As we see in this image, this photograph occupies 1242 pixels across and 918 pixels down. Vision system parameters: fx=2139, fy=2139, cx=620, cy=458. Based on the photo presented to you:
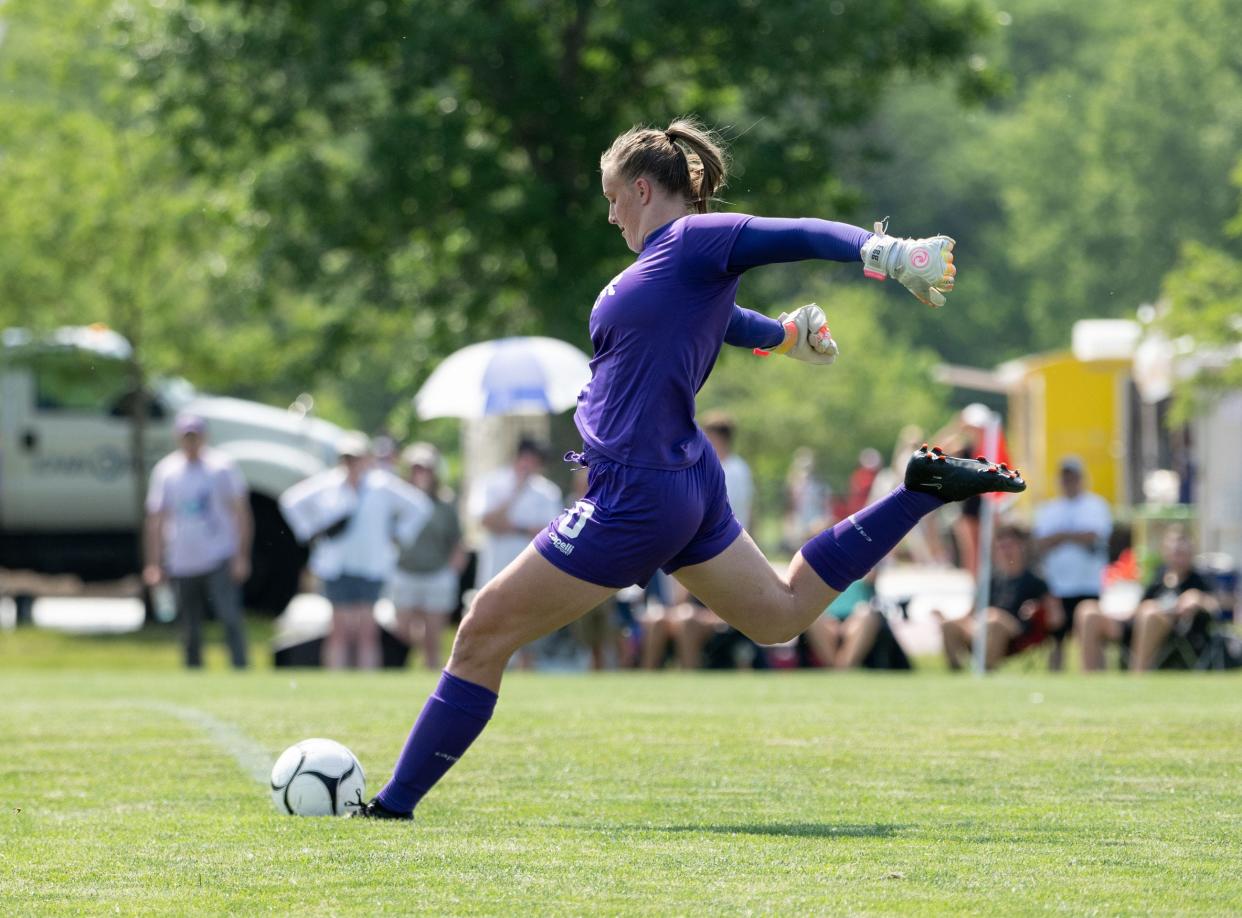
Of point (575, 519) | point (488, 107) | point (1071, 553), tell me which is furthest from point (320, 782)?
point (488, 107)

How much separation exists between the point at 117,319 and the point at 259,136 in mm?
3941

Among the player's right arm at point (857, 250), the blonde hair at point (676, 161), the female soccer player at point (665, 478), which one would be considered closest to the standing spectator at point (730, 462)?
the female soccer player at point (665, 478)

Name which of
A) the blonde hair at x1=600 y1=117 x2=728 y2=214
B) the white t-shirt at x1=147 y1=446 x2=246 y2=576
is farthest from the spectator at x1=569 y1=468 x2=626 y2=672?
the blonde hair at x1=600 y1=117 x2=728 y2=214

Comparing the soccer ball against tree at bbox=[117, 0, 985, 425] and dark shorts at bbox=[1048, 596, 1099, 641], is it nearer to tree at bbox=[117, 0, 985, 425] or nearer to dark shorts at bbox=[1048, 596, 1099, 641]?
dark shorts at bbox=[1048, 596, 1099, 641]

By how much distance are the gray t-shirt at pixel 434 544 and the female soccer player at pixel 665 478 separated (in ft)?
36.1

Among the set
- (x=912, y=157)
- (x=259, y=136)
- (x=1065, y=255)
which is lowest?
(x=259, y=136)

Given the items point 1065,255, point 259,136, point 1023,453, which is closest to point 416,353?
point 259,136

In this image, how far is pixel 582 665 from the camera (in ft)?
57.9

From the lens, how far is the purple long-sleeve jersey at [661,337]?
→ 612 centimetres

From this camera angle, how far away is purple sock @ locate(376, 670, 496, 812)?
21.2ft

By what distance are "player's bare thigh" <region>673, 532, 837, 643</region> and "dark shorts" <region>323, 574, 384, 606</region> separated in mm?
10936

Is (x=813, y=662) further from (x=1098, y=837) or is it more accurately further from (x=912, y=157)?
(x=912, y=157)

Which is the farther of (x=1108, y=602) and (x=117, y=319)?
(x=117, y=319)

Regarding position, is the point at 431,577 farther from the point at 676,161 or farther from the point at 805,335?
the point at 676,161
